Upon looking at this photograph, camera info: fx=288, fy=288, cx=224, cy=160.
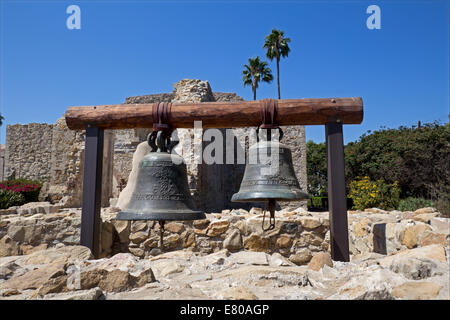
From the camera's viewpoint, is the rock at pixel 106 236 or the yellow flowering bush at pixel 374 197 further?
the yellow flowering bush at pixel 374 197

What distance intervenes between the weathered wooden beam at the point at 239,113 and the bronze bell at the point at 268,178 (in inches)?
15.3

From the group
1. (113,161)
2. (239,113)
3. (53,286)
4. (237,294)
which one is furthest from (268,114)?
(113,161)

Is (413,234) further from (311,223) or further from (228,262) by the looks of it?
(228,262)

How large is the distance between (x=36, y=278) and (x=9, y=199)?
10173 millimetres

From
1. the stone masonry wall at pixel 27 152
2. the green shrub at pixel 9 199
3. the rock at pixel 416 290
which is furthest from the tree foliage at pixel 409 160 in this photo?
the stone masonry wall at pixel 27 152

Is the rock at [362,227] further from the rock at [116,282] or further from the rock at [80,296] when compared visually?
the rock at [80,296]

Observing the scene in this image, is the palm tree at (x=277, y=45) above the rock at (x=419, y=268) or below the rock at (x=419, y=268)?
above

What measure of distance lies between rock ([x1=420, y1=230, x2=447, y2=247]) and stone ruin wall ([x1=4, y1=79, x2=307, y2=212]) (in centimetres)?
567

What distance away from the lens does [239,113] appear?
9.59 ft

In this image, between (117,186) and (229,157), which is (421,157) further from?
(117,186)

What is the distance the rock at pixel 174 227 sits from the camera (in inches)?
165

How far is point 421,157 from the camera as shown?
40.6 feet
